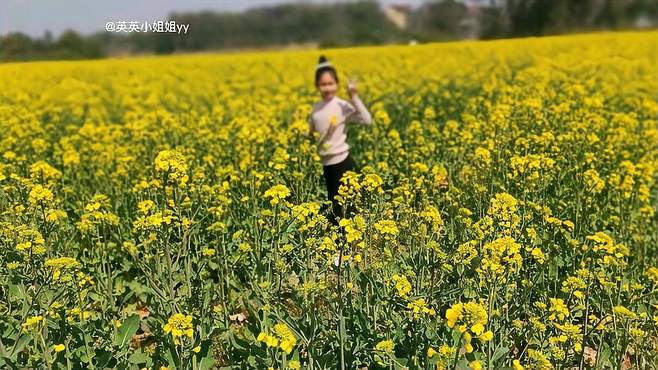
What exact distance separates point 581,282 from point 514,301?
37 cm

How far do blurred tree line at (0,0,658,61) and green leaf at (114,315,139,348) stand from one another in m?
10.9

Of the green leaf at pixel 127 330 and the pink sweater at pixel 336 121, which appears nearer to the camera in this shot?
the green leaf at pixel 127 330

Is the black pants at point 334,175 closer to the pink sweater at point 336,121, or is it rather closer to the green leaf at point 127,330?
the pink sweater at point 336,121

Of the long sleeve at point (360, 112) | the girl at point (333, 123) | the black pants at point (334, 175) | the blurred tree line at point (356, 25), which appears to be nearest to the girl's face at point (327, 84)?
the girl at point (333, 123)

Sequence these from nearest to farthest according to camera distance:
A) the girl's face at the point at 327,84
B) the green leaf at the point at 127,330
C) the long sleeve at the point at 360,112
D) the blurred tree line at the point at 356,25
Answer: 1. the green leaf at the point at 127,330
2. the long sleeve at the point at 360,112
3. the girl's face at the point at 327,84
4. the blurred tree line at the point at 356,25

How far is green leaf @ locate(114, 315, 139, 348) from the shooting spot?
2928 millimetres

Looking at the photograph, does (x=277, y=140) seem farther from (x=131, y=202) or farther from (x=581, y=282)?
(x=581, y=282)

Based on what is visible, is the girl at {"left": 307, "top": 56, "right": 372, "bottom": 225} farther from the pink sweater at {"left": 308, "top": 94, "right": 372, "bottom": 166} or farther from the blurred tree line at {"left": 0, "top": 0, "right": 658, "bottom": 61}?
the blurred tree line at {"left": 0, "top": 0, "right": 658, "bottom": 61}

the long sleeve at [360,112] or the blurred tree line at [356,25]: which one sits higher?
the blurred tree line at [356,25]

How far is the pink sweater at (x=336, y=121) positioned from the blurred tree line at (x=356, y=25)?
9.62 metres

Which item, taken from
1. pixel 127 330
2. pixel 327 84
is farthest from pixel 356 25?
pixel 127 330

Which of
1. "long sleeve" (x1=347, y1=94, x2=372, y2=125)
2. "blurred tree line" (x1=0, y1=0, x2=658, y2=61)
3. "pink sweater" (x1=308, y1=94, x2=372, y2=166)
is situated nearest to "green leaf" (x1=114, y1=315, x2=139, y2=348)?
"pink sweater" (x1=308, y1=94, x2=372, y2=166)

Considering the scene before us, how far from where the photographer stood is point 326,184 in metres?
5.30

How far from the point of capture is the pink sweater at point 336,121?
5.08 m
